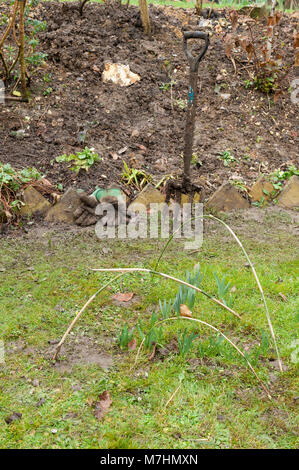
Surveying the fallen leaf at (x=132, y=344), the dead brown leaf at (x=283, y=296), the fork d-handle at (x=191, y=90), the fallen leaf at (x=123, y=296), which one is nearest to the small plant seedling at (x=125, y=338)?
the fallen leaf at (x=132, y=344)

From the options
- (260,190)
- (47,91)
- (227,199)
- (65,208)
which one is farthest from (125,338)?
(47,91)

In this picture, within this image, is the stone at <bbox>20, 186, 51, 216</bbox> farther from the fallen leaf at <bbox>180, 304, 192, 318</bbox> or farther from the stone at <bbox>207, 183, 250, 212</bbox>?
the fallen leaf at <bbox>180, 304, 192, 318</bbox>

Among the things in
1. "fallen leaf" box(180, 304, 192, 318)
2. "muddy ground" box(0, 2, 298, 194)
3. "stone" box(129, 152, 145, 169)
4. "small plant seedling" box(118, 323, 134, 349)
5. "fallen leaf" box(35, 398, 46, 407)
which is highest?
"muddy ground" box(0, 2, 298, 194)

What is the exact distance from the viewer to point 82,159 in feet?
15.3

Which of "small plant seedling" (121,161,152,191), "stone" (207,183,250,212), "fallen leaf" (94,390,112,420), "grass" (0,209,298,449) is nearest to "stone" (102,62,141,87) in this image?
"small plant seedling" (121,161,152,191)

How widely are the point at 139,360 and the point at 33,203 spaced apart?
2165 mm

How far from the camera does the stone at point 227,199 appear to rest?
4.60m

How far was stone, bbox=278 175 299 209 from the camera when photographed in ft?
15.9

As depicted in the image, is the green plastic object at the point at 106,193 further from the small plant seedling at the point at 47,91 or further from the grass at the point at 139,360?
the small plant seedling at the point at 47,91

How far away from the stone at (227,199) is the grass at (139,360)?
2.59ft

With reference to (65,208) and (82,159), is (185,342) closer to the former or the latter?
(65,208)

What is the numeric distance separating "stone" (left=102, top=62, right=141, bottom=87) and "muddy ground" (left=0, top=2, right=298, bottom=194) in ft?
0.25

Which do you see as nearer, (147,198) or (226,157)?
(147,198)
